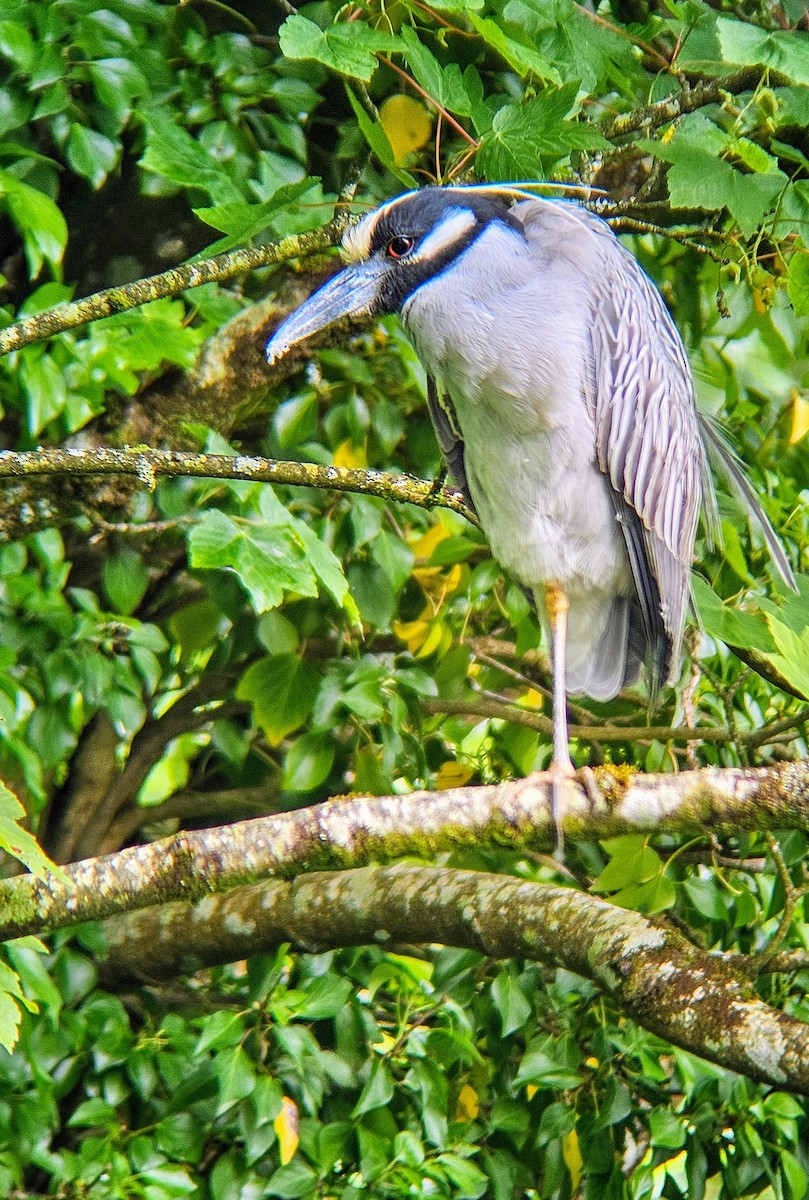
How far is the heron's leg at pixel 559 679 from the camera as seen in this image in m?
1.88

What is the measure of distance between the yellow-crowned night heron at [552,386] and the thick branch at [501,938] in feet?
0.82

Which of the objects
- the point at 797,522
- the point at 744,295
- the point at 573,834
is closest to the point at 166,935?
the point at 573,834

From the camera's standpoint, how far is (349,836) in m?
1.59

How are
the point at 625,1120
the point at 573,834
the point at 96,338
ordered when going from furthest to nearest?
the point at 625,1120 < the point at 96,338 < the point at 573,834

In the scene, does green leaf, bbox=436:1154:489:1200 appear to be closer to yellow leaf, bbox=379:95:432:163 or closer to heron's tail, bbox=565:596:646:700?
heron's tail, bbox=565:596:646:700

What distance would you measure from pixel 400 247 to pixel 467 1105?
155cm

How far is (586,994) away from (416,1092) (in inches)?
13.8

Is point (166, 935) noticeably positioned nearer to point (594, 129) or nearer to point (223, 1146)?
point (223, 1146)

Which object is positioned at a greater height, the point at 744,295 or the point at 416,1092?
the point at 744,295

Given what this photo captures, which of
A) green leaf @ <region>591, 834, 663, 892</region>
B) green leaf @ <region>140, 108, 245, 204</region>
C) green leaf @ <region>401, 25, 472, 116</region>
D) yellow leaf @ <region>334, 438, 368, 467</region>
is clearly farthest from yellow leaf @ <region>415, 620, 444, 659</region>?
green leaf @ <region>401, 25, 472, 116</region>

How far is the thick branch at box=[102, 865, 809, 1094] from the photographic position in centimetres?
159

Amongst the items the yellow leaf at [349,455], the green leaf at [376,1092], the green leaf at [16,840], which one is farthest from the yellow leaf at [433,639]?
the green leaf at [16,840]

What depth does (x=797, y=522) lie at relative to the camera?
246cm

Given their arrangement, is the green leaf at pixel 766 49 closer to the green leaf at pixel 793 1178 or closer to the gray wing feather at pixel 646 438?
the gray wing feather at pixel 646 438
